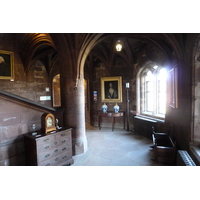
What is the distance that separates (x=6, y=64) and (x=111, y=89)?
4649mm

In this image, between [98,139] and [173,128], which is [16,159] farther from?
[173,128]

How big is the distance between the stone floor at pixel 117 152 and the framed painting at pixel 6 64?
4.29 meters

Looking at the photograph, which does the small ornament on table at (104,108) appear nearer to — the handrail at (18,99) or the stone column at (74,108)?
the stone column at (74,108)

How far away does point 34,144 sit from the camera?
2.50 metres

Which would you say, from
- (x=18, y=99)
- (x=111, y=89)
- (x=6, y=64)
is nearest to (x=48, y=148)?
(x=18, y=99)

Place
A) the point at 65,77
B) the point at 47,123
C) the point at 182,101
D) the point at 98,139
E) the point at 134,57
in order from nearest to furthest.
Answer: the point at 47,123 → the point at 182,101 → the point at 65,77 → the point at 98,139 → the point at 134,57

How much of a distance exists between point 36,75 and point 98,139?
470 centimetres

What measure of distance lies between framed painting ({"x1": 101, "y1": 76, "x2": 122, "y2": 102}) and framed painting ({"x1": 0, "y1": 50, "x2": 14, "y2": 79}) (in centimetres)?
405

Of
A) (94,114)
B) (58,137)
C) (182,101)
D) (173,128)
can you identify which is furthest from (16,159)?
(94,114)

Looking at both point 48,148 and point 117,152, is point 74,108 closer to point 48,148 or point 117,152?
point 48,148

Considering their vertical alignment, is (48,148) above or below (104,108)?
below

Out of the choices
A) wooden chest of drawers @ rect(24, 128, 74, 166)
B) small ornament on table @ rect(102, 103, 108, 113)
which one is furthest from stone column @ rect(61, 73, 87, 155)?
small ornament on table @ rect(102, 103, 108, 113)

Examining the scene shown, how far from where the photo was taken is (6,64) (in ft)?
17.4

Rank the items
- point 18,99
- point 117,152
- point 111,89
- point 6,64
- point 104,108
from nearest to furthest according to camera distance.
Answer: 1. point 18,99
2. point 117,152
3. point 6,64
4. point 104,108
5. point 111,89
